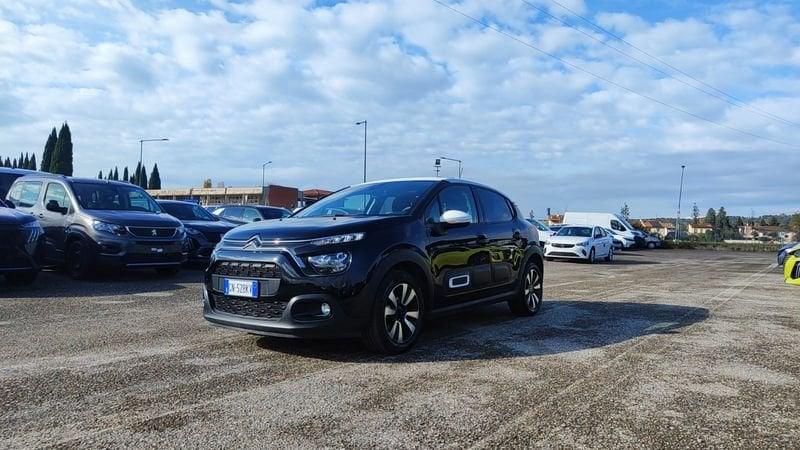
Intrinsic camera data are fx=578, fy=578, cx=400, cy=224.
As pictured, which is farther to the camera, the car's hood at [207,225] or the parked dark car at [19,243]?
the car's hood at [207,225]

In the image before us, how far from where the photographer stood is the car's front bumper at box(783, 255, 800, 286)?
45.1 ft

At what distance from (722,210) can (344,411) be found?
130946mm

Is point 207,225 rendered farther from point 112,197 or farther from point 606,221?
point 606,221

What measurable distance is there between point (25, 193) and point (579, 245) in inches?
666

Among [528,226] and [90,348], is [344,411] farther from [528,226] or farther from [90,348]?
[528,226]

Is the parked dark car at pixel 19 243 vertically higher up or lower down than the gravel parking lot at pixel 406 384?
higher up

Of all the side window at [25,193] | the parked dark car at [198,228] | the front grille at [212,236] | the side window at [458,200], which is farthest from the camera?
the front grille at [212,236]

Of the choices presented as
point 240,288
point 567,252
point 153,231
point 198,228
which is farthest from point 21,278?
point 567,252

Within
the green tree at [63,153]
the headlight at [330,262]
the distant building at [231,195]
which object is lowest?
the headlight at [330,262]

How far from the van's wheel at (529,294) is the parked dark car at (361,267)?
94cm

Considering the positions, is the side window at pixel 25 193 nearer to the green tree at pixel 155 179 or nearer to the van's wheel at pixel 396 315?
the van's wheel at pixel 396 315

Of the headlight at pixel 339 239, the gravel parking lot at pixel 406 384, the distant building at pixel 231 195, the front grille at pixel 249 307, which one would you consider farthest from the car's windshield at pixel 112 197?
the distant building at pixel 231 195

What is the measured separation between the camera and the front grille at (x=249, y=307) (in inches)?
189

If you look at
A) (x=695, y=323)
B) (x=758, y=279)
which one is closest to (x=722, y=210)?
(x=758, y=279)
